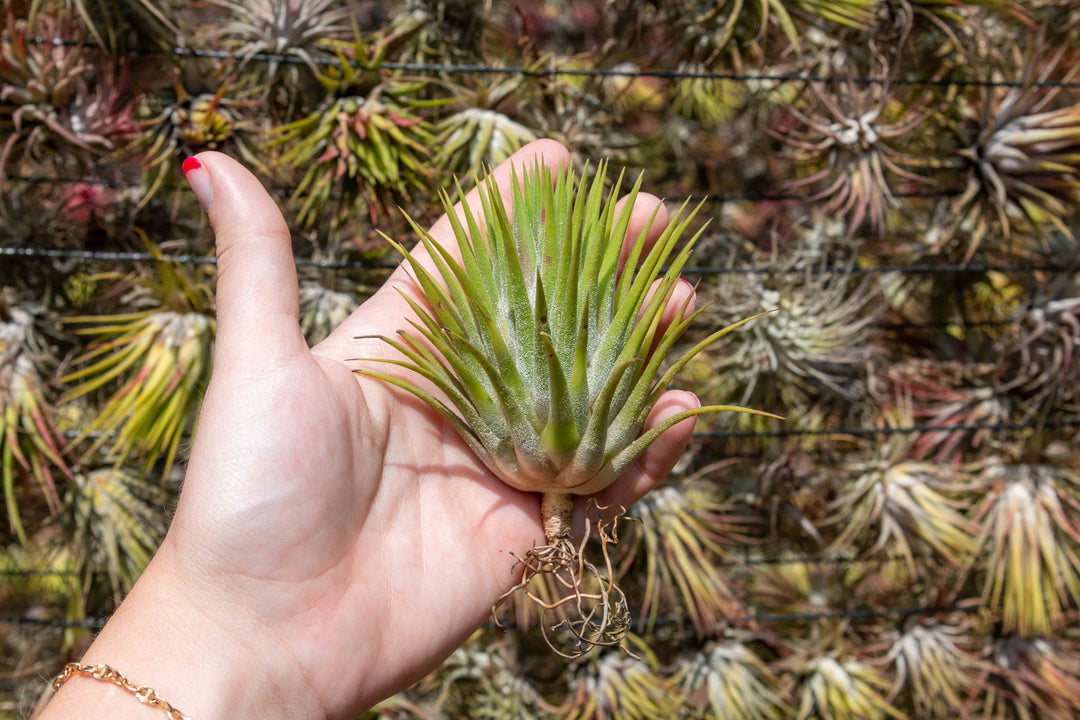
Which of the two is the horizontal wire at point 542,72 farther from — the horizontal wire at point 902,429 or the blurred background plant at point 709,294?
the horizontal wire at point 902,429

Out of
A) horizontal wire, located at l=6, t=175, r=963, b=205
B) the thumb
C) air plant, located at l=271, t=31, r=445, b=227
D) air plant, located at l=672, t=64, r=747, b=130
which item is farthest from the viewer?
air plant, located at l=672, t=64, r=747, b=130

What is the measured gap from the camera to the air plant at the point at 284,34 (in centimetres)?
117

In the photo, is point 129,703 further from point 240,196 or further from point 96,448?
point 96,448

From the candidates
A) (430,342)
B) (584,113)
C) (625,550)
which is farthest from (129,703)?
(584,113)

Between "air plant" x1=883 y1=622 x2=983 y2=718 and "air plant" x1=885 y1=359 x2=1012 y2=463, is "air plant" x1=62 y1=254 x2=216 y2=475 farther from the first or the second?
"air plant" x1=883 y1=622 x2=983 y2=718

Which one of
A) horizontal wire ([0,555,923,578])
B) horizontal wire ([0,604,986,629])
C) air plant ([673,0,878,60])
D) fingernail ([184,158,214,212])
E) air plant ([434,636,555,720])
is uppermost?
air plant ([673,0,878,60])

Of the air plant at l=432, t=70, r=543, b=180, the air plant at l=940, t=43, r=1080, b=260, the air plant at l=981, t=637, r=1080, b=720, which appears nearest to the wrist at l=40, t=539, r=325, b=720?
the air plant at l=432, t=70, r=543, b=180

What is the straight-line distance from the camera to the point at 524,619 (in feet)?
4.31

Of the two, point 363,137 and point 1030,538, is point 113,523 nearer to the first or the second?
point 363,137

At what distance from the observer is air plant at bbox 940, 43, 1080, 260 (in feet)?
4.21

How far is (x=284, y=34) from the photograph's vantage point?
46.2 inches

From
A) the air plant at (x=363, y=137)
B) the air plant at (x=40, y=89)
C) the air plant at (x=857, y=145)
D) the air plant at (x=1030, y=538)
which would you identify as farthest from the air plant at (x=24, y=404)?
the air plant at (x=1030, y=538)

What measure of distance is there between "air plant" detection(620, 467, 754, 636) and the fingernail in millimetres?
847

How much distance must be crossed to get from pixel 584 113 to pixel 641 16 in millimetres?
183
